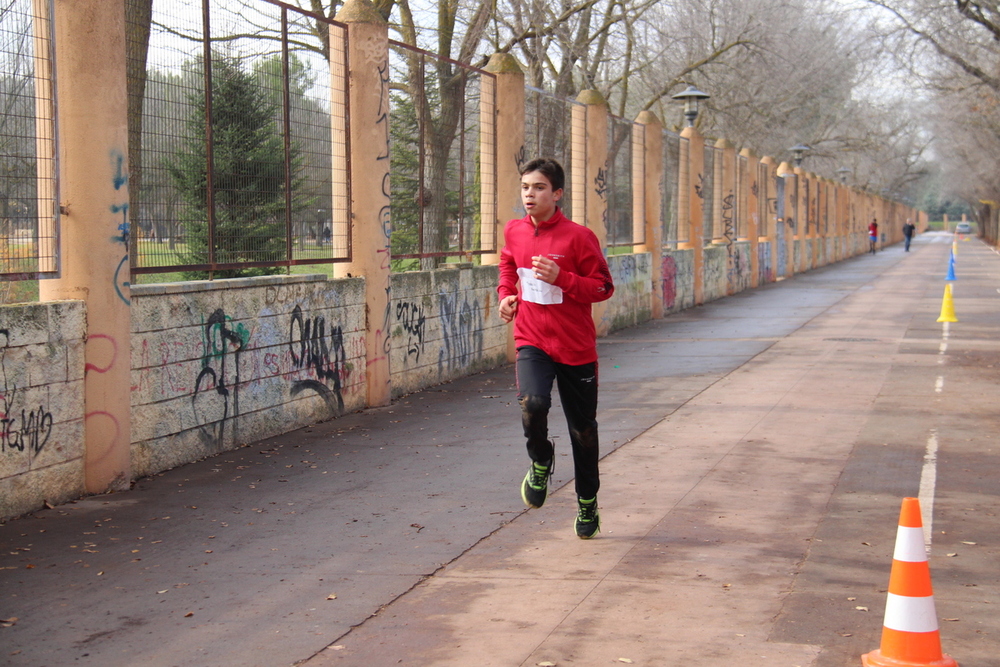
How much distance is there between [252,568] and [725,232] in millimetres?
24900

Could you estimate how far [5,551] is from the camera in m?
5.83

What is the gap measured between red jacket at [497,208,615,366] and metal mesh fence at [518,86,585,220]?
856 cm

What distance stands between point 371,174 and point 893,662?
743cm

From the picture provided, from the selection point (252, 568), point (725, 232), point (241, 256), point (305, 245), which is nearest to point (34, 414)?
point (252, 568)

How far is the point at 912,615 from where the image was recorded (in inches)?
158

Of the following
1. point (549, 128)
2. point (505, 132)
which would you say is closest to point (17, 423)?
point (505, 132)

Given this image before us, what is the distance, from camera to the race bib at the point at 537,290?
5793 mm

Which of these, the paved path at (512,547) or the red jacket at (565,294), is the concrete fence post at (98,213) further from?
the red jacket at (565,294)

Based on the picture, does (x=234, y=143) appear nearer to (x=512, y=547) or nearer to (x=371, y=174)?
(x=371, y=174)

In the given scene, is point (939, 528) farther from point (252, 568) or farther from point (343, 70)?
point (343, 70)

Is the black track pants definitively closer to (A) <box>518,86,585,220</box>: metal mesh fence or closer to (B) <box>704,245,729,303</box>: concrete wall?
(A) <box>518,86,585,220</box>: metal mesh fence

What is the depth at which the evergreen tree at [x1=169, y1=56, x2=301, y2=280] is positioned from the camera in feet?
27.3

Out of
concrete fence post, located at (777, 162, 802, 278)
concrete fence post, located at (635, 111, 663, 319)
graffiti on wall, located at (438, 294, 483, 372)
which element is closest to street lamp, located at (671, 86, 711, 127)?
concrete fence post, located at (635, 111, 663, 319)

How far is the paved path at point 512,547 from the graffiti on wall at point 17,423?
1.36 ft
